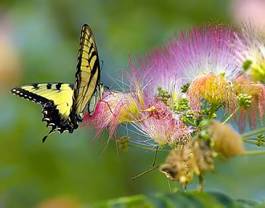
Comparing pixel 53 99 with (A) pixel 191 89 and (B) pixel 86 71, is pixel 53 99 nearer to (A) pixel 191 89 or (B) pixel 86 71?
(B) pixel 86 71

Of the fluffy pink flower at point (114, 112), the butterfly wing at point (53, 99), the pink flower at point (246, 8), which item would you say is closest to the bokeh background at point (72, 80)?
the pink flower at point (246, 8)

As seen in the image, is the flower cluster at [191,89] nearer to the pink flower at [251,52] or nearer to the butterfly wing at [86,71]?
the pink flower at [251,52]

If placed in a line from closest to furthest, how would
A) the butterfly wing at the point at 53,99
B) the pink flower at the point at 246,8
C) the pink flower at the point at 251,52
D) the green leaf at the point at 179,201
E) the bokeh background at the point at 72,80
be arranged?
the green leaf at the point at 179,201, the pink flower at the point at 251,52, the butterfly wing at the point at 53,99, the pink flower at the point at 246,8, the bokeh background at the point at 72,80

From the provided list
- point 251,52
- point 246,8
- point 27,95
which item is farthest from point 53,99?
point 246,8

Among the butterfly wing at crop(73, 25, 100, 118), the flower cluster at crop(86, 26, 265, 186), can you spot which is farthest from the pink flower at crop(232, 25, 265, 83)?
the butterfly wing at crop(73, 25, 100, 118)

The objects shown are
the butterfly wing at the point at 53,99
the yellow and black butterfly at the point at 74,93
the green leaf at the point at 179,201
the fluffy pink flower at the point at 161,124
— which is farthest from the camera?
the butterfly wing at the point at 53,99
